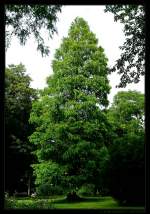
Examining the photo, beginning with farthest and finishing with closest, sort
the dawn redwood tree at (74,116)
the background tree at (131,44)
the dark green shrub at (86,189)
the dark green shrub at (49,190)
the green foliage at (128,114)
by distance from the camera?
1. the green foliage at (128,114)
2. the dawn redwood tree at (74,116)
3. the dark green shrub at (49,190)
4. the dark green shrub at (86,189)
5. the background tree at (131,44)

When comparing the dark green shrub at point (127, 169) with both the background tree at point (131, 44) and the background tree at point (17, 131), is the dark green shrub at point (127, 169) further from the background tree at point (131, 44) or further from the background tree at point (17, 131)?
the background tree at point (17, 131)

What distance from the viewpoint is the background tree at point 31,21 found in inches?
247

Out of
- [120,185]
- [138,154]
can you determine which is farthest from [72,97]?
[138,154]

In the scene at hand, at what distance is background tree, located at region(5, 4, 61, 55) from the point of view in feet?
20.6

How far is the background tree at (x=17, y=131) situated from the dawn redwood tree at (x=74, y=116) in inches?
59.0

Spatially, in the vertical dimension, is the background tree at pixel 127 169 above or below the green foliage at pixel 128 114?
below

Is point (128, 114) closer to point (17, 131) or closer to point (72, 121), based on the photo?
point (72, 121)

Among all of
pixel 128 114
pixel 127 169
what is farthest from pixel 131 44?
pixel 128 114

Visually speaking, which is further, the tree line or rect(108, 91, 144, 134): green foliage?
rect(108, 91, 144, 134): green foliage

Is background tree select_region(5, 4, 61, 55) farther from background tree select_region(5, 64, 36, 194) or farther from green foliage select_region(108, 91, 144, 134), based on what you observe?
background tree select_region(5, 64, 36, 194)

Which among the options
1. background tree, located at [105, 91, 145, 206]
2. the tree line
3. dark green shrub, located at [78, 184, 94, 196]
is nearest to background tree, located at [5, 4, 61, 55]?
background tree, located at [105, 91, 145, 206]

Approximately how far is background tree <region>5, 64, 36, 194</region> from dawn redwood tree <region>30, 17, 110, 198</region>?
1.50m

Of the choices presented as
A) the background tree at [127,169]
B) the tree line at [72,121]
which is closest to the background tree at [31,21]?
the background tree at [127,169]

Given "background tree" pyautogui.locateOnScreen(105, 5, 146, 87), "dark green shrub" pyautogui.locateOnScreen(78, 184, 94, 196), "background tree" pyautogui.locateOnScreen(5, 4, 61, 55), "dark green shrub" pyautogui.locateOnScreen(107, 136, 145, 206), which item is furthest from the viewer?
"dark green shrub" pyautogui.locateOnScreen(78, 184, 94, 196)
